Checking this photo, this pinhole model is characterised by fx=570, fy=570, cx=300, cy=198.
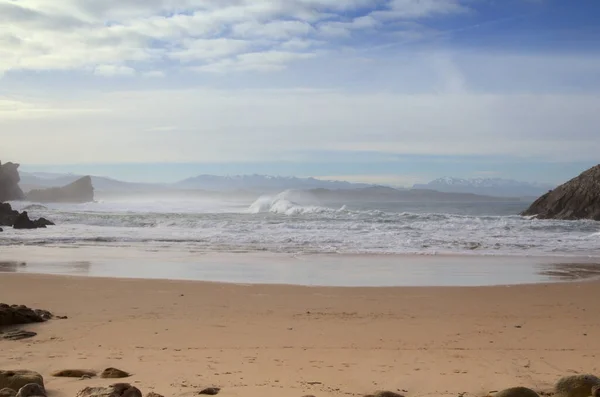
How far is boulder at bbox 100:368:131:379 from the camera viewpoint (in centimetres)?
490

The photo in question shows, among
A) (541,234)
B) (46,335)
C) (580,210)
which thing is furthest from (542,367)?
(580,210)

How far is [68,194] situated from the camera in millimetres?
→ 72312

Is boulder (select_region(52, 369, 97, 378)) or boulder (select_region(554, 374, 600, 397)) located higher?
boulder (select_region(554, 374, 600, 397))

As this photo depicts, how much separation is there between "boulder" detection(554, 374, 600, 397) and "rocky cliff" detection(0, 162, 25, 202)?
193 ft

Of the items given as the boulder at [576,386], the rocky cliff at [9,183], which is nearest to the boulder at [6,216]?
the boulder at [576,386]

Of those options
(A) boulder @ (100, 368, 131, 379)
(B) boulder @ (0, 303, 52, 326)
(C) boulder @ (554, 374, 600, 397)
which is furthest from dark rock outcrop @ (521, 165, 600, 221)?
(A) boulder @ (100, 368, 131, 379)

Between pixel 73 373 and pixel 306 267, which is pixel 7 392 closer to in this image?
pixel 73 373

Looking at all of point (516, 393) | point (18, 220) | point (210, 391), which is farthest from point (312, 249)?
point (18, 220)

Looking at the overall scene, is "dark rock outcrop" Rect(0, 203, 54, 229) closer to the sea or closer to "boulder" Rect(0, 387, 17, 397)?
the sea

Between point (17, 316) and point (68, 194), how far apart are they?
70530 mm

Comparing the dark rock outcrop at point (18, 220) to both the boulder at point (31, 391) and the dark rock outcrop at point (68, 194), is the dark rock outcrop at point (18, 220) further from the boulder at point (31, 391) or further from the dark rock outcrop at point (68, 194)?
the dark rock outcrop at point (68, 194)

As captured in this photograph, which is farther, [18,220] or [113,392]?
[18,220]

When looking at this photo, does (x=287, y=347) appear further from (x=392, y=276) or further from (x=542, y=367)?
(x=392, y=276)

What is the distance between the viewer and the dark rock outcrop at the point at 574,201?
3011 cm
